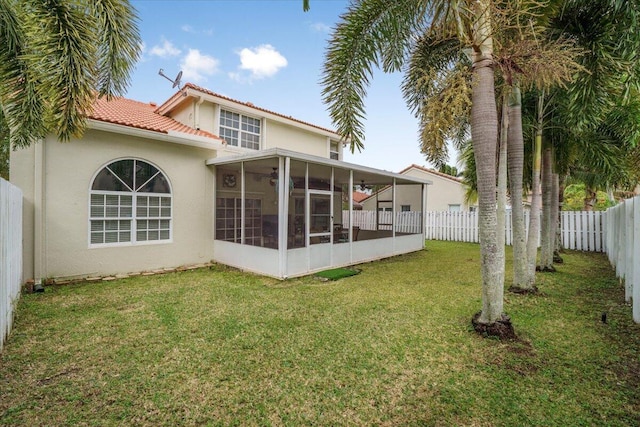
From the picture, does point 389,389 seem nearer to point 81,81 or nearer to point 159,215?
point 81,81

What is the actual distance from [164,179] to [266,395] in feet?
25.4

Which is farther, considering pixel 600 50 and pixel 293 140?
pixel 293 140

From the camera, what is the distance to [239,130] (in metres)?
11.8

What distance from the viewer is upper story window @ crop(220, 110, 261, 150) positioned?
1141 cm

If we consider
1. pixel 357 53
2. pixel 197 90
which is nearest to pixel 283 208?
pixel 357 53

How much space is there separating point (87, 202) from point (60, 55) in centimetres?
441

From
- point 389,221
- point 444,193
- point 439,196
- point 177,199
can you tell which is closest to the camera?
point 177,199

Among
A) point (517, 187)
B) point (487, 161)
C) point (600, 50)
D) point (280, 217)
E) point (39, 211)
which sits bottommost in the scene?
point (280, 217)

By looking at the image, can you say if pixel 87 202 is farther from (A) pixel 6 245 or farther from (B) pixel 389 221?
(B) pixel 389 221

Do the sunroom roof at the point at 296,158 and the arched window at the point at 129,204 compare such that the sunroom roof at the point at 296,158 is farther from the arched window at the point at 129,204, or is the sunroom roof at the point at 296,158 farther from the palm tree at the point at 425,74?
the palm tree at the point at 425,74

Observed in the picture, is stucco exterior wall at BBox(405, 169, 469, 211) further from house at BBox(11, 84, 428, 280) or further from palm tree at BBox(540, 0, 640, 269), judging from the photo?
palm tree at BBox(540, 0, 640, 269)

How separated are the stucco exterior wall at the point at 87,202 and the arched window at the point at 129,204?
167 millimetres

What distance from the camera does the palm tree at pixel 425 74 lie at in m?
4.32

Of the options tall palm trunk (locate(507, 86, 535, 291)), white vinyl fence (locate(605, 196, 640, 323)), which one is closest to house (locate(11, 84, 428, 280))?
tall palm trunk (locate(507, 86, 535, 291))
